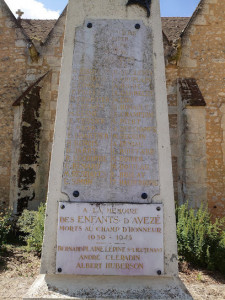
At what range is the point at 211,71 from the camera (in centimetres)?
812

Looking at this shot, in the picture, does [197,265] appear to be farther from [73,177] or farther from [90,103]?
[90,103]

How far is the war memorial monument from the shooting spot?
268 centimetres

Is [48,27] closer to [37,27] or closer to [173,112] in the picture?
[37,27]

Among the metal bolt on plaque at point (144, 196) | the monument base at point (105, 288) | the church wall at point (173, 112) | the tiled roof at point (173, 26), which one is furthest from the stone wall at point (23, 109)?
the metal bolt on plaque at point (144, 196)

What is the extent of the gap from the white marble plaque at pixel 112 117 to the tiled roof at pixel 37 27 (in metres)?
7.55

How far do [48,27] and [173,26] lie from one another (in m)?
4.75

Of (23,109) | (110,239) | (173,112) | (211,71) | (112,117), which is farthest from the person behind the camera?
(211,71)

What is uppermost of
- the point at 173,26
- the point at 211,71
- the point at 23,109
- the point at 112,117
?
the point at 173,26

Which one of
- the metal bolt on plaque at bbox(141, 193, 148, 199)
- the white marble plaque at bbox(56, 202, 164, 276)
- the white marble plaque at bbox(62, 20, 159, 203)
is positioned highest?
the white marble plaque at bbox(62, 20, 159, 203)

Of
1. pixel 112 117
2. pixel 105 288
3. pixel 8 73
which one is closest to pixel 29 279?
pixel 105 288

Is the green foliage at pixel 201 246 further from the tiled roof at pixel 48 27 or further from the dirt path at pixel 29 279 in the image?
the tiled roof at pixel 48 27

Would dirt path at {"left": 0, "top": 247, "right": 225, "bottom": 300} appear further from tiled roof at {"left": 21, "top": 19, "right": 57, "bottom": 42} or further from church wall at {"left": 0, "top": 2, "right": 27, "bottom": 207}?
tiled roof at {"left": 21, "top": 19, "right": 57, "bottom": 42}

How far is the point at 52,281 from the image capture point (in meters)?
2.62

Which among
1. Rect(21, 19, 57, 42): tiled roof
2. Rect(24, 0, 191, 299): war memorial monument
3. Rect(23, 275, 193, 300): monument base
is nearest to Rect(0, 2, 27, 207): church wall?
Rect(21, 19, 57, 42): tiled roof
